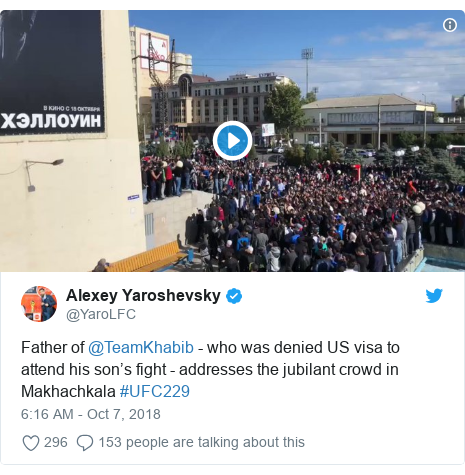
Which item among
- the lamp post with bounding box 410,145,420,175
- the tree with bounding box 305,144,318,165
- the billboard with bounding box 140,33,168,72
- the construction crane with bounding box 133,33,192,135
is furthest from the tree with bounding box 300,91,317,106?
the tree with bounding box 305,144,318,165

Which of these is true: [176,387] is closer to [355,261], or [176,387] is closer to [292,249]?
[355,261]

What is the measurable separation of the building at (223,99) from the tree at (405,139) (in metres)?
6.81

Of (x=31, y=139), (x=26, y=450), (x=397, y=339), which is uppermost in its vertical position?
(x=31, y=139)

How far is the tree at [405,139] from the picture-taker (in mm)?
11645

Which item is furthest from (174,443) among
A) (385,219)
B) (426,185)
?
(426,185)

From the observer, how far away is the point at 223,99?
494cm

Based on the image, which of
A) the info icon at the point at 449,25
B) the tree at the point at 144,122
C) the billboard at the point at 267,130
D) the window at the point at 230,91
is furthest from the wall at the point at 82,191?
the info icon at the point at 449,25

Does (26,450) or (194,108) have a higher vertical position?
(194,108)

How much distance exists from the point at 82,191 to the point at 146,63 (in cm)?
181

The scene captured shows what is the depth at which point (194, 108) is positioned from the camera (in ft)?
18.6

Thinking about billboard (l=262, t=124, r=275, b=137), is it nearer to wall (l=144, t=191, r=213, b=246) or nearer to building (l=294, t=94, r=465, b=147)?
building (l=294, t=94, r=465, b=147)

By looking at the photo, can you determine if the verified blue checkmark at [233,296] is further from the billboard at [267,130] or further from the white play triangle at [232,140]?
the billboard at [267,130]

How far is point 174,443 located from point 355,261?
89.6 inches

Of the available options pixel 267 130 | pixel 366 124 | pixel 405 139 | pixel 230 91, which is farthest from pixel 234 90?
pixel 405 139
